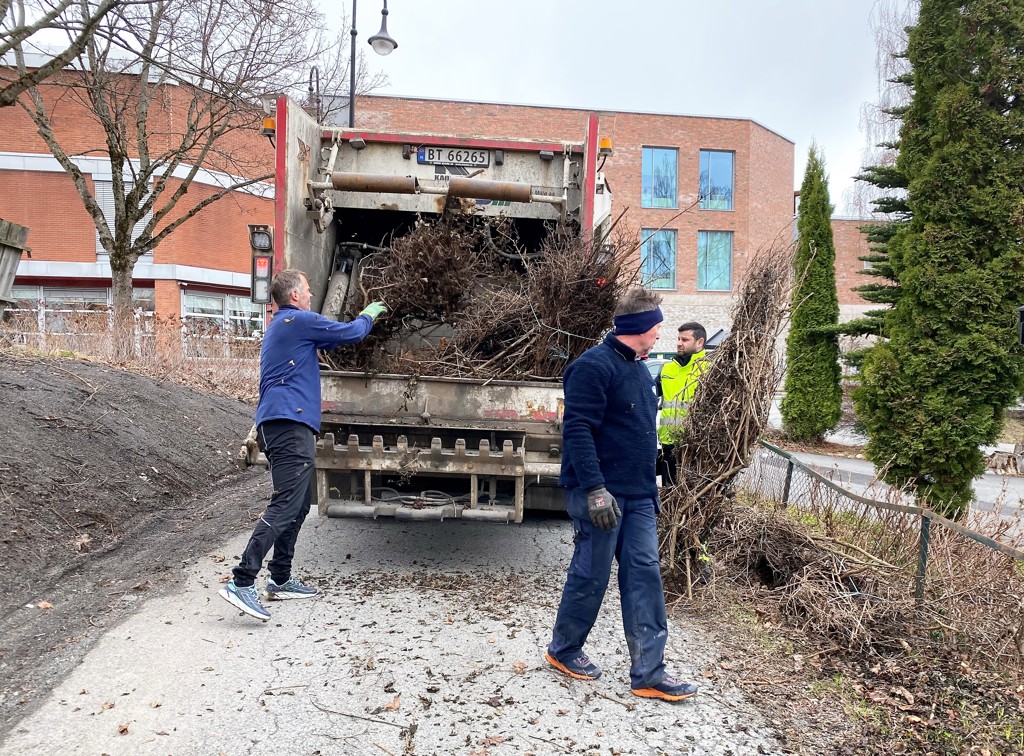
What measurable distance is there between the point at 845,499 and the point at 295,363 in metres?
3.61

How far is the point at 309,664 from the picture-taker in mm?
3480

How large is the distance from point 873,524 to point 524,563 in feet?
7.68

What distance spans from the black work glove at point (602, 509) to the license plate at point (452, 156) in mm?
3865

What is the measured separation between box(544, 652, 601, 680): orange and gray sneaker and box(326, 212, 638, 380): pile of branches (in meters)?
2.05

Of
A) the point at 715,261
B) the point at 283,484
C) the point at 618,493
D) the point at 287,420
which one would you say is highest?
the point at 715,261

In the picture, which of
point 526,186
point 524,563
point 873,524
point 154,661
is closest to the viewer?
point 154,661

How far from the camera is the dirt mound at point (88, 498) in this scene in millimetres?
3965

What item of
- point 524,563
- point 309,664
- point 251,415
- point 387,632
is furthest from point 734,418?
point 251,415

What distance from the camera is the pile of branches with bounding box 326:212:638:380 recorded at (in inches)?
200

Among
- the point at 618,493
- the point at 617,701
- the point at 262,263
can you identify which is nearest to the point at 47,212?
the point at 262,263

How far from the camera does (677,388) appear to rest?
17.0ft

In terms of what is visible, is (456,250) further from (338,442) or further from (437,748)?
(437,748)

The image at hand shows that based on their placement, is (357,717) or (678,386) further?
(678,386)

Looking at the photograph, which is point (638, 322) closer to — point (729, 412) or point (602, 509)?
point (602, 509)
